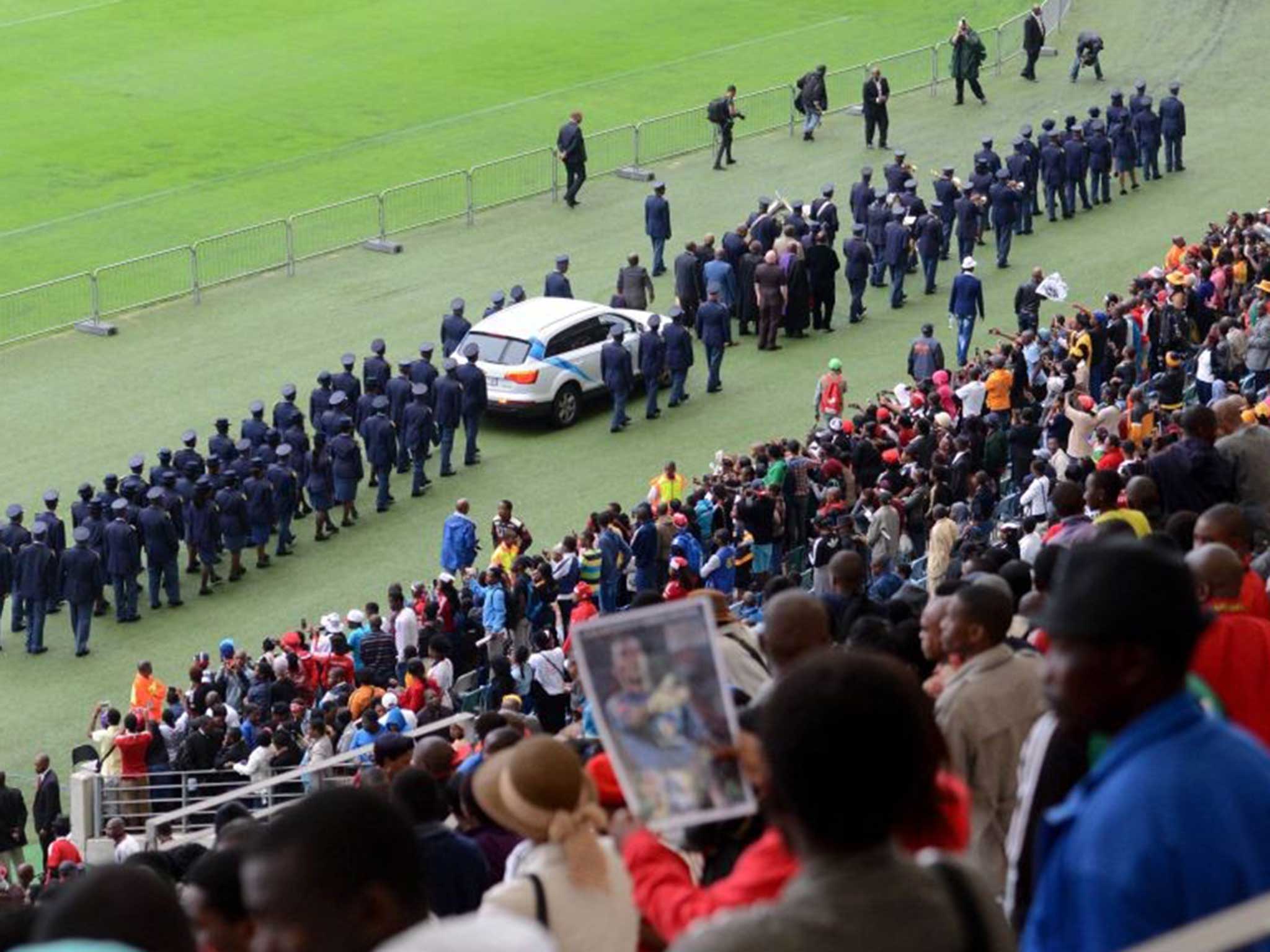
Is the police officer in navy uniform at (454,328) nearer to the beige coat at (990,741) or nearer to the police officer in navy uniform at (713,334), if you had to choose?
the police officer in navy uniform at (713,334)

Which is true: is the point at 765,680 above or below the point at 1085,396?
above

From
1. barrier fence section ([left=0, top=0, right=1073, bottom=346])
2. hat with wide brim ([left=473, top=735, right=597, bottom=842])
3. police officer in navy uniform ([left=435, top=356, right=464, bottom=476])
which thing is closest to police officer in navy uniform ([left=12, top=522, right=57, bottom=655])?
police officer in navy uniform ([left=435, top=356, right=464, bottom=476])

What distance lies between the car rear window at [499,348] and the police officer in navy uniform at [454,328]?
0.77m

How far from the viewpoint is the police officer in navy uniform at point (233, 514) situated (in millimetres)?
24281

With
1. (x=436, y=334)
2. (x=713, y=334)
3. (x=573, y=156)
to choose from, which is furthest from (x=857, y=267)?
(x=573, y=156)

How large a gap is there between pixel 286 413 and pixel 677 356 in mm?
4763

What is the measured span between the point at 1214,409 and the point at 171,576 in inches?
509

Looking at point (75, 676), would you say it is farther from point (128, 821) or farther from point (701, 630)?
point (701, 630)

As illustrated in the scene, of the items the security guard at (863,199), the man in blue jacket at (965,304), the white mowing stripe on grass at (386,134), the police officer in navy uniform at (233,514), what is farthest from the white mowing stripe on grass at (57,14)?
A: the police officer in navy uniform at (233,514)

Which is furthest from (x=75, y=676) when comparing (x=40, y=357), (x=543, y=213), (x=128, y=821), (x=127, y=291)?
(x=543, y=213)

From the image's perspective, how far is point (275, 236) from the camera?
3438cm

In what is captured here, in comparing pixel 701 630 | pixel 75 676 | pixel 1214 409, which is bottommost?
pixel 75 676

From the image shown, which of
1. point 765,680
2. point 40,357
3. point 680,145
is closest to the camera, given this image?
point 765,680

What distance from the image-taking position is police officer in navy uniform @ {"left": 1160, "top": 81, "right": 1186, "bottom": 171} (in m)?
37.4
